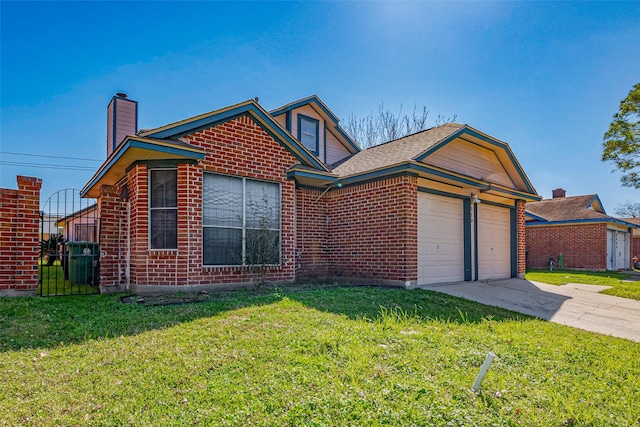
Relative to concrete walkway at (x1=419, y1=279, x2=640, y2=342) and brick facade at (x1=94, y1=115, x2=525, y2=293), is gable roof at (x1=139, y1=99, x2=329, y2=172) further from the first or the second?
concrete walkway at (x1=419, y1=279, x2=640, y2=342)

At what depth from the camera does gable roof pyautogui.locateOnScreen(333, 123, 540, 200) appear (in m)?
9.06

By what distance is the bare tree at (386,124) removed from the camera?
89.1ft

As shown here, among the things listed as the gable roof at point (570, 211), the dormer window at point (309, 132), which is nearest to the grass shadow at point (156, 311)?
the dormer window at point (309, 132)

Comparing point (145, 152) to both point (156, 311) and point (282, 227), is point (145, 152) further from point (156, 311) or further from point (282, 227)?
point (282, 227)

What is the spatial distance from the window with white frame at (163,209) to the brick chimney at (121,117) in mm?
5500


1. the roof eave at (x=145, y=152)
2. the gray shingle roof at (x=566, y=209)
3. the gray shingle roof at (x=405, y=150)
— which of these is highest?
the gray shingle roof at (x=405, y=150)

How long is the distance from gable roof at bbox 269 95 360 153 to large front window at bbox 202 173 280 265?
17.8ft

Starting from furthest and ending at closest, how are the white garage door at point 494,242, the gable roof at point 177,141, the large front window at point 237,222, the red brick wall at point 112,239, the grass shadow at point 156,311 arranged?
the white garage door at point 494,242, the red brick wall at point 112,239, the large front window at point 237,222, the gable roof at point 177,141, the grass shadow at point 156,311

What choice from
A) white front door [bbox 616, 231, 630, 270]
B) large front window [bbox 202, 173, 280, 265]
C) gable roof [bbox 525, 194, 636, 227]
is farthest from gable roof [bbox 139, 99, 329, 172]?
white front door [bbox 616, 231, 630, 270]

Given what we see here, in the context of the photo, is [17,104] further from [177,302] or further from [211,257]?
[177,302]

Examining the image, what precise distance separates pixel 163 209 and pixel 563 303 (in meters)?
9.27

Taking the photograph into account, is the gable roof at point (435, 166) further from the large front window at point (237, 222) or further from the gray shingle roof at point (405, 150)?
the large front window at point (237, 222)

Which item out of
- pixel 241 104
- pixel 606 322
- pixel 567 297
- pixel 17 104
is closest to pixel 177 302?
pixel 241 104

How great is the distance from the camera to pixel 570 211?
21.6 m
